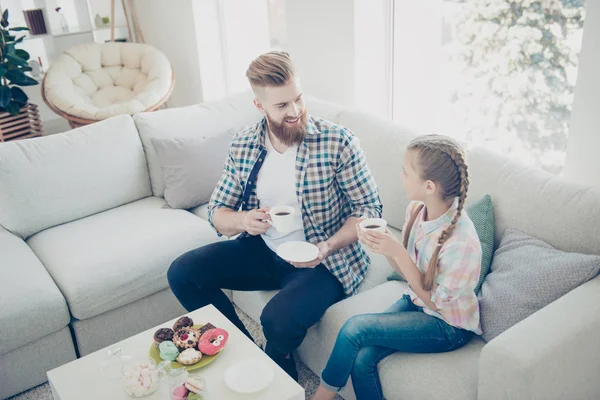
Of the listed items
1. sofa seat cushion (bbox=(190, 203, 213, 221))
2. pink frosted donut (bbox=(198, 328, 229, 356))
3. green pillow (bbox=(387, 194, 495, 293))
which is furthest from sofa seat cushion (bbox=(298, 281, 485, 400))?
sofa seat cushion (bbox=(190, 203, 213, 221))

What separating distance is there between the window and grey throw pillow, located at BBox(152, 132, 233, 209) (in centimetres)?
97

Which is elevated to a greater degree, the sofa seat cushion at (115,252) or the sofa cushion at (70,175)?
the sofa cushion at (70,175)

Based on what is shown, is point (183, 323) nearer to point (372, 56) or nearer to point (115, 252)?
point (115, 252)

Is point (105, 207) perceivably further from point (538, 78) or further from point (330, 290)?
point (538, 78)

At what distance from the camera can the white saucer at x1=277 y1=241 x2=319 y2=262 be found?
6.04ft

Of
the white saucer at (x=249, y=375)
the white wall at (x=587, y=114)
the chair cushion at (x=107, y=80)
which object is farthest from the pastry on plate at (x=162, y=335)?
the chair cushion at (x=107, y=80)

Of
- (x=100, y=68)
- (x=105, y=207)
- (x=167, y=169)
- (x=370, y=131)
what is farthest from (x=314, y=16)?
(x=100, y=68)

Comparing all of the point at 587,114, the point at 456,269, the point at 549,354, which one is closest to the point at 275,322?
the point at 456,269

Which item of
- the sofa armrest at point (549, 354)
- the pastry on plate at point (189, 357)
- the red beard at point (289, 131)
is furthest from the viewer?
the red beard at point (289, 131)

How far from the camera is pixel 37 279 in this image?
225cm

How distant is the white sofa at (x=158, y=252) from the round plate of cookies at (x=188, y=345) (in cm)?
40

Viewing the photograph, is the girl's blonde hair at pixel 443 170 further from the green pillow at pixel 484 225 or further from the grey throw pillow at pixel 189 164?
the grey throw pillow at pixel 189 164

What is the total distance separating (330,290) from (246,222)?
361mm

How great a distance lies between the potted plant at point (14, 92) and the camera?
3932mm
